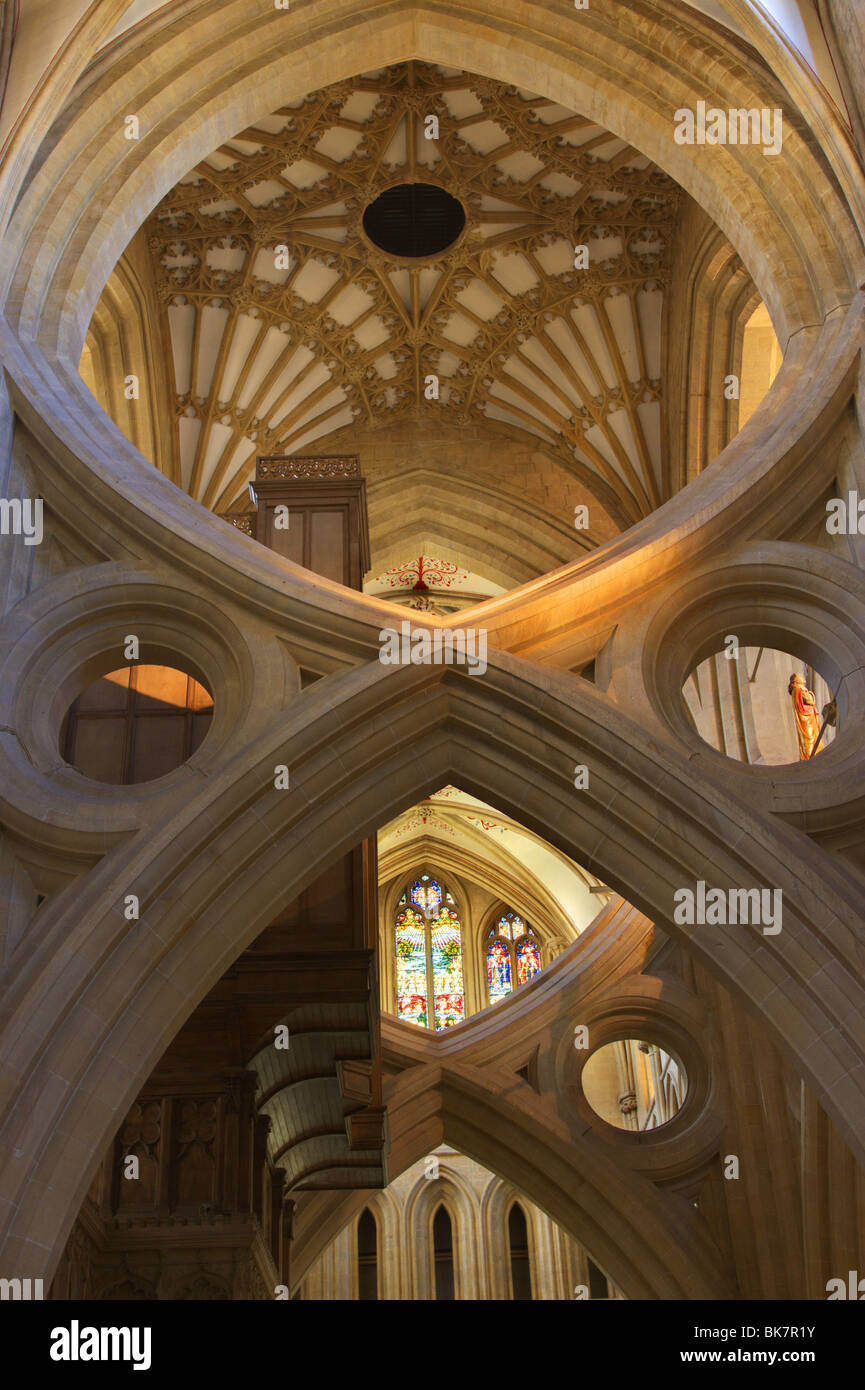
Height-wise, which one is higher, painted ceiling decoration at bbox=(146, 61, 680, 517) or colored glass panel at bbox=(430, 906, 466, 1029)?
painted ceiling decoration at bbox=(146, 61, 680, 517)

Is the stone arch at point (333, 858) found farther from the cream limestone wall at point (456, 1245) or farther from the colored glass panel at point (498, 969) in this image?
the colored glass panel at point (498, 969)

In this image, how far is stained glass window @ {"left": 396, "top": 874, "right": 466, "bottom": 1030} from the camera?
68.3ft

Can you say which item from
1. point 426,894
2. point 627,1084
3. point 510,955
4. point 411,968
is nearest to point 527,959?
point 510,955

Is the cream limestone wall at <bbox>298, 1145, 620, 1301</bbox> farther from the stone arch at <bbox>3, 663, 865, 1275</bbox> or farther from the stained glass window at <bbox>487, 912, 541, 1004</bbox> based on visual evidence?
the stone arch at <bbox>3, 663, 865, 1275</bbox>

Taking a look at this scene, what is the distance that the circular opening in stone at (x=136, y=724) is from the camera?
28.1 ft

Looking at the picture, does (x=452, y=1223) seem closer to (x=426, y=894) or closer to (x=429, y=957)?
(x=429, y=957)

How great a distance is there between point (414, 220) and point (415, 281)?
718mm

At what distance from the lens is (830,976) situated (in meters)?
6.78

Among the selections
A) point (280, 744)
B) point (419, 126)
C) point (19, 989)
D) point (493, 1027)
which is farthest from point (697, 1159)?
point (419, 126)

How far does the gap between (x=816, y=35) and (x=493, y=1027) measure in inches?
311

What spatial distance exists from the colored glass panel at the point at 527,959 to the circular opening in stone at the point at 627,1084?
1.97 metres

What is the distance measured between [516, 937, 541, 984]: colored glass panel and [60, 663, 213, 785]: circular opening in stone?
42.7ft

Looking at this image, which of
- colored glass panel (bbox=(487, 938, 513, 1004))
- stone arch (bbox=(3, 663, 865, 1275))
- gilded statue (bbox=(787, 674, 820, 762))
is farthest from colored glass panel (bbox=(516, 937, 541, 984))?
stone arch (bbox=(3, 663, 865, 1275))

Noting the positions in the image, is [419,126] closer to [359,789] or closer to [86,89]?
[86,89]
